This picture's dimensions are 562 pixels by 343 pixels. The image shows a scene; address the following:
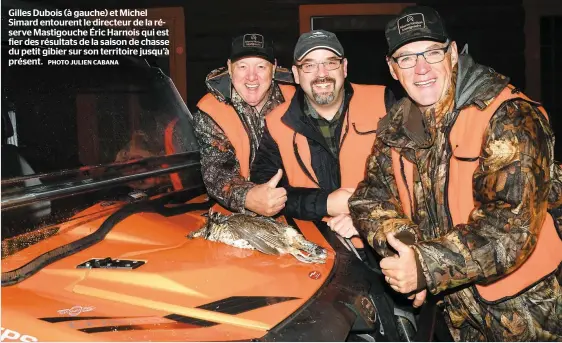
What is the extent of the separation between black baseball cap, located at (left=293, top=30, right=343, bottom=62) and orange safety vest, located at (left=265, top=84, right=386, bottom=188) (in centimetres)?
30

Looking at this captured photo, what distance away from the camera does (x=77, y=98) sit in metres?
3.10

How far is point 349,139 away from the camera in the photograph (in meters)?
3.49

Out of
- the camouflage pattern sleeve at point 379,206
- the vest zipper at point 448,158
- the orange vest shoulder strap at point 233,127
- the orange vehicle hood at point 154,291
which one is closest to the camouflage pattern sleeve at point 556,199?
the vest zipper at point 448,158

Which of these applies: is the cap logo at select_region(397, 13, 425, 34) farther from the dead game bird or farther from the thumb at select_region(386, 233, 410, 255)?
the dead game bird

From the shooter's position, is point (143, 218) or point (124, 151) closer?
point (143, 218)

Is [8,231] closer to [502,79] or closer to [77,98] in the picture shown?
[77,98]

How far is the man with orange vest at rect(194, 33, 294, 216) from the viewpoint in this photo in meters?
3.71

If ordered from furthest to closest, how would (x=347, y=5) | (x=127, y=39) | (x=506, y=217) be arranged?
(x=347, y=5)
(x=127, y=39)
(x=506, y=217)

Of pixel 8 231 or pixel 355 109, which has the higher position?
pixel 355 109

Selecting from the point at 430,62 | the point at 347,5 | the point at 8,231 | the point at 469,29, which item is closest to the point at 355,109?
the point at 430,62

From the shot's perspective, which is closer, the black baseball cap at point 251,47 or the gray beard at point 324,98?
the gray beard at point 324,98

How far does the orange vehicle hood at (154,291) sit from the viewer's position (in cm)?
200

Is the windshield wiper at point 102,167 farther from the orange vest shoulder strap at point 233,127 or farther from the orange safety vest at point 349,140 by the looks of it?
the orange safety vest at point 349,140

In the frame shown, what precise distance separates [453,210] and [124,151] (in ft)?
5.39
